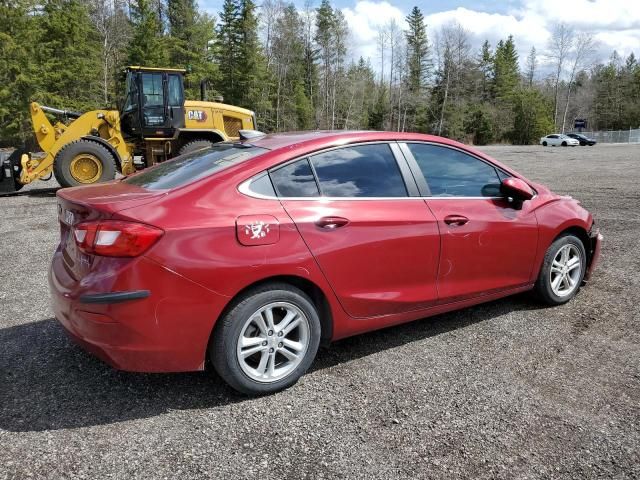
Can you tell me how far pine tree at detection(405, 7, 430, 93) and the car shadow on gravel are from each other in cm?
7034

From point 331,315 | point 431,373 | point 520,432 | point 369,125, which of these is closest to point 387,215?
point 331,315

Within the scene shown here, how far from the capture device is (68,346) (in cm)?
376

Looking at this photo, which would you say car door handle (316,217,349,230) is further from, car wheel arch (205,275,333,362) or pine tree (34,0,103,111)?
pine tree (34,0,103,111)

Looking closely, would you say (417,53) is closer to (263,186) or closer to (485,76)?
(485,76)

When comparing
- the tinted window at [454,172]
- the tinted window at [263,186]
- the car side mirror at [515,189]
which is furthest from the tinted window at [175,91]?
the tinted window at [263,186]

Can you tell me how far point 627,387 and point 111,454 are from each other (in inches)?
117

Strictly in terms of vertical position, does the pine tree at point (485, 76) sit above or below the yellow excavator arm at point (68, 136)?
above

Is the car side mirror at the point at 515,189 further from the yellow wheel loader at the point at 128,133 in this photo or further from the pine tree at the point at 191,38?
the pine tree at the point at 191,38

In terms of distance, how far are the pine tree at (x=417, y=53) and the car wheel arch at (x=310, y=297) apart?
7061cm

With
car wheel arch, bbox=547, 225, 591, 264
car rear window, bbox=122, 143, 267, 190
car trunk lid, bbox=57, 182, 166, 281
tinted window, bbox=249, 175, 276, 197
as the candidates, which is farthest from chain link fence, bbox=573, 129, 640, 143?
car trunk lid, bbox=57, 182, 166, 281

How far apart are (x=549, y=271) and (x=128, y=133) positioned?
36.9 feet

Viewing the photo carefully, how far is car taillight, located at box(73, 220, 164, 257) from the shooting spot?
269cm

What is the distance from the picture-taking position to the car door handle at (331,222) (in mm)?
3145

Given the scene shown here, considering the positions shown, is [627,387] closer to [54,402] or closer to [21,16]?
[54,402]
